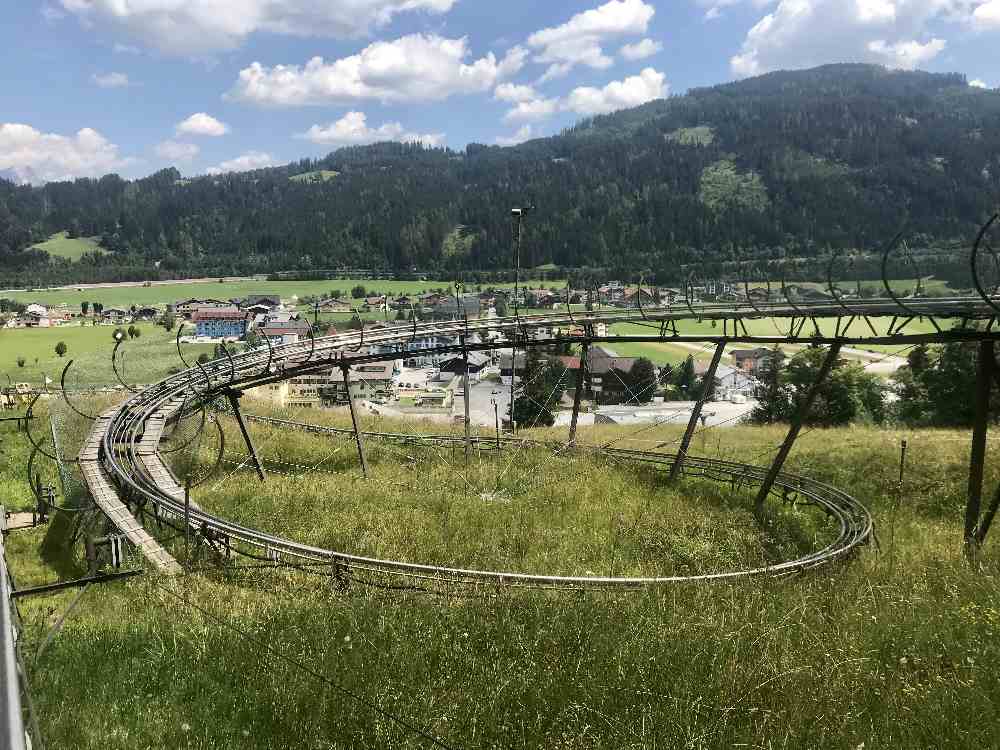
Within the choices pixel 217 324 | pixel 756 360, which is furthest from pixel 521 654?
pixel 217 324

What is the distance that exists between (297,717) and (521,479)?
48.3ft

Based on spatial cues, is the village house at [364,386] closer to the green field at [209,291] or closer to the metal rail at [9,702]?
the green field at [209,291]

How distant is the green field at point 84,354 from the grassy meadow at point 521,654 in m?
25.9

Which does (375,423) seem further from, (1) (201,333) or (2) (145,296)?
(2) (145,296)

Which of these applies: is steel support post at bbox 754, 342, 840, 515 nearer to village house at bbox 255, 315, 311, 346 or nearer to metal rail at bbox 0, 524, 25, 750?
village house at bbox 255, 315, 311, 346

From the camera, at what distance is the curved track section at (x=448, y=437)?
12.1 meters

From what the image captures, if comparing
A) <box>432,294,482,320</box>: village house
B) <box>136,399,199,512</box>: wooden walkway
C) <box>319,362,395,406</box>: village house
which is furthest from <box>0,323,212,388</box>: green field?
<box>432,294,482,320</box>: village house

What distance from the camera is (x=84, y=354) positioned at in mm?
76125

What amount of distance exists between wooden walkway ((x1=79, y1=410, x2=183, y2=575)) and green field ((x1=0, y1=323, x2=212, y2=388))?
15.7 metres

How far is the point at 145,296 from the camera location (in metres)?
176

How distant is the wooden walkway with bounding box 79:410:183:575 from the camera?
500 inches

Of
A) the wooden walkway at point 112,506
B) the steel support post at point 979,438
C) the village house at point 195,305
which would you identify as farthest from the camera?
the village house at point 195,305

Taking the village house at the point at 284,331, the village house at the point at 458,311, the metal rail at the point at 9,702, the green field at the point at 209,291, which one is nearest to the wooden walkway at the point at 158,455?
the village house at the point at 284,331

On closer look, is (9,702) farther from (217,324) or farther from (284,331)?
(217,324)
